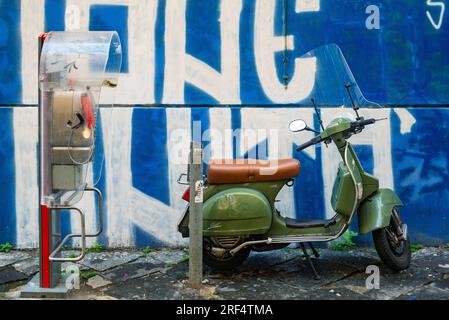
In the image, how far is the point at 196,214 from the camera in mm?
4559

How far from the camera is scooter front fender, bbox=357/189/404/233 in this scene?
15.5 ft

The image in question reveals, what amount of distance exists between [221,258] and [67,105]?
1778mm

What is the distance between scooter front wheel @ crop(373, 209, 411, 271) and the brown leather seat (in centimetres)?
89

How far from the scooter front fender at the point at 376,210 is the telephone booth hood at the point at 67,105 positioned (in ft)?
7.58

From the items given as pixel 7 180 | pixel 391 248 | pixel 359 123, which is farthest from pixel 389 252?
pixel 7 180

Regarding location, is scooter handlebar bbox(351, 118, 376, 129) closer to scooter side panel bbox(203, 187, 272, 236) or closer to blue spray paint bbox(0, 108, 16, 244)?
scooter side panel bbox(203, 187, 272, 236)

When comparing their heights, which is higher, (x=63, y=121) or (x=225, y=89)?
(x=225, y=89)

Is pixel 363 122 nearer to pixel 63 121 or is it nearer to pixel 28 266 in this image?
pixel 63 121

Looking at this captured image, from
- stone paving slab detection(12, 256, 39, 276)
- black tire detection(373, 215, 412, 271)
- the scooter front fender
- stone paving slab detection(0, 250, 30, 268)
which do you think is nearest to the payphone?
stone paving slab detection(12, 256, 39, 276)

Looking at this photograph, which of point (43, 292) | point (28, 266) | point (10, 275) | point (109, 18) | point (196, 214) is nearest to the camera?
point (43, 292)

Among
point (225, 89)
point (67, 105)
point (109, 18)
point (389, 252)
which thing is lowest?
point (389, 252)

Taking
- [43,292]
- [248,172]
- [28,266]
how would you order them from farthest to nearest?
[28,266], [248,172], [43,292]
